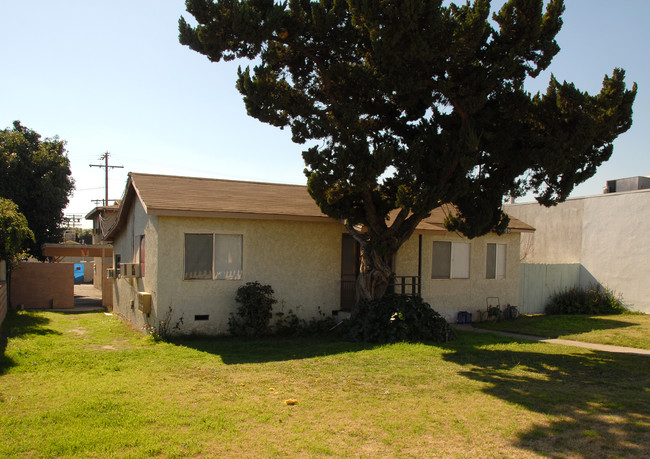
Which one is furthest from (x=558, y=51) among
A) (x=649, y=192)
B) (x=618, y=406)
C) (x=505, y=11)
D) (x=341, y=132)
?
(x=649, y=192)

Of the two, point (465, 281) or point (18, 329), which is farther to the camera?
point (465, 281)

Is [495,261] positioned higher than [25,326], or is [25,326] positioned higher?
[495,261]

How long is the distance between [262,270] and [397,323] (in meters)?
3.61

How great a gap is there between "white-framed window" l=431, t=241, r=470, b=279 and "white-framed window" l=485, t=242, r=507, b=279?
96 centimetres

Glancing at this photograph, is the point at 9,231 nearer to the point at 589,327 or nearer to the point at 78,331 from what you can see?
the point at 78,331

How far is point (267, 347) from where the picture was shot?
36.4 ft

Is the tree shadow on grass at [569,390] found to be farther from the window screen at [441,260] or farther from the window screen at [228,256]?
the window screen at [228,256]

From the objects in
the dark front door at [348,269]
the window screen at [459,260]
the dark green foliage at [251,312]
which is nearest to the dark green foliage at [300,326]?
the dark green foliage at [251,312]

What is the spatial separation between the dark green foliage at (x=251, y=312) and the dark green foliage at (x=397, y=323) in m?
2.04

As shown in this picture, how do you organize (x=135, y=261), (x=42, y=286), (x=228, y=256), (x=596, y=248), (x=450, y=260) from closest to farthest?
1. (x=228, y=256)
2. (x=135, y=261)
3. (x=450, y=260)
4. (x=596, y=248)
5. (x=42, y=286)

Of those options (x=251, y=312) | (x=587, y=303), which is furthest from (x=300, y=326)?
(x=587, y=303)

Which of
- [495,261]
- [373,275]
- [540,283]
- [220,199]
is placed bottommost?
[540,283]

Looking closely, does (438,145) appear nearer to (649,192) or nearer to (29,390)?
(29,390)

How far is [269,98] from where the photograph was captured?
10.9 metres
